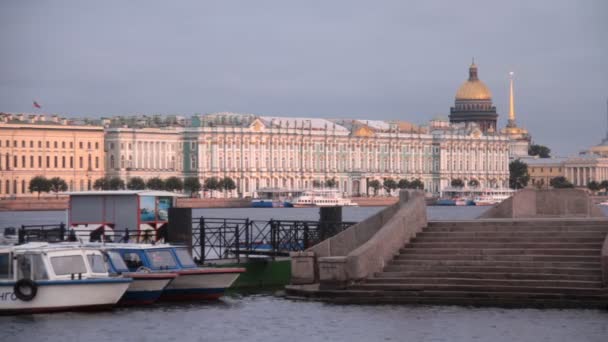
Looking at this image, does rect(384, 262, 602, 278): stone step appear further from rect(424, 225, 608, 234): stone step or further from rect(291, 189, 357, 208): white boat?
rect(291, 189, 357, 208): white boat

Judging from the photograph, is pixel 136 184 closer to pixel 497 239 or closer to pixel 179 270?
pixel 179 270

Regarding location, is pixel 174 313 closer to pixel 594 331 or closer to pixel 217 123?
pixel 594 331

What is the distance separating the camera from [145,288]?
92.0 ft

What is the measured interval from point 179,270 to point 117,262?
1145 millimetres

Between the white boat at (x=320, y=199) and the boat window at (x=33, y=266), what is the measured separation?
101809mm

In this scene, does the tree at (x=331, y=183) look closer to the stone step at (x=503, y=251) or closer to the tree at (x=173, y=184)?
the tree at (x=173, y=184)

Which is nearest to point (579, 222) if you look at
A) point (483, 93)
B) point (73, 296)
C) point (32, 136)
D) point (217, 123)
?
point (73, 296)

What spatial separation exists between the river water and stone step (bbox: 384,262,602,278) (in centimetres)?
116

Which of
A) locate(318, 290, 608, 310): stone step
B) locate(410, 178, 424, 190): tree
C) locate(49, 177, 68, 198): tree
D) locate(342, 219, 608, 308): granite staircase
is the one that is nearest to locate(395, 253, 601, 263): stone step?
locate(342, 219, 608, 308): granite staircase

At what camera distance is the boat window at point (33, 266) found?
26.7 metres

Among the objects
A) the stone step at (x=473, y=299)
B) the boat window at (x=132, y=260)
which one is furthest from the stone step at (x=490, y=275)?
the boat window at (x=132, y=260)

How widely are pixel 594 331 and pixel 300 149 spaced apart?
13317 centimetres

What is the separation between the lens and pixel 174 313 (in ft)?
89.5

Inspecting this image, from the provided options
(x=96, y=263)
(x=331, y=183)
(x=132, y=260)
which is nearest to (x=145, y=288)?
(x=132, y=260)
